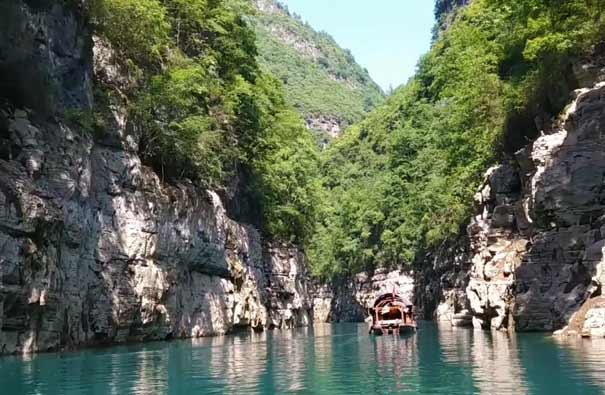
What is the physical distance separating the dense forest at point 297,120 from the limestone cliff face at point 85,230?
177cm

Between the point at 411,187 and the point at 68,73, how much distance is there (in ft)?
151

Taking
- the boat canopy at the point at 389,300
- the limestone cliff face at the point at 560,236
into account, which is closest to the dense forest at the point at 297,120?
the limestone cliff face at the point at 560,236

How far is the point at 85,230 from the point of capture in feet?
90.6

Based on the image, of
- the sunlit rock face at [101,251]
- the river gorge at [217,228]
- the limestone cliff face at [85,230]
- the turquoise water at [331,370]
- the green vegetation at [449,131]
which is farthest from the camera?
the green vegetation at [449,131]

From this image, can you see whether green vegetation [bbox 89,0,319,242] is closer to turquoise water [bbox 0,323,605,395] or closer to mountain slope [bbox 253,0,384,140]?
turquoise water [bbox 0,323,605,395]

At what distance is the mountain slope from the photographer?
148m

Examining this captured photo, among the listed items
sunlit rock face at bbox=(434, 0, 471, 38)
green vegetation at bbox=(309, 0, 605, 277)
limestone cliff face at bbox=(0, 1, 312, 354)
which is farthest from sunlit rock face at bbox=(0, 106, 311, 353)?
sunlit rock face at bbox=(434, 0, 471, 38)

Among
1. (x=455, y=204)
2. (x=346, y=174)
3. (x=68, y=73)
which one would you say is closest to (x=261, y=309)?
(x=455, y=204)

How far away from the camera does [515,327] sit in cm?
3089

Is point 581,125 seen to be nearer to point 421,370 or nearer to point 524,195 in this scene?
point 524,195

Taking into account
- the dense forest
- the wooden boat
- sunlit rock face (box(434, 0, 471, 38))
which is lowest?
the wooden boat

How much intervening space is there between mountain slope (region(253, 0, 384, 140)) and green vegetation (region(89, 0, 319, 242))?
241 ft

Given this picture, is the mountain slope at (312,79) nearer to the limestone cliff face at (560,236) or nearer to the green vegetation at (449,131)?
the green vegetation at (449,131)

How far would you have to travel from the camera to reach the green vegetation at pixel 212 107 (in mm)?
34906
